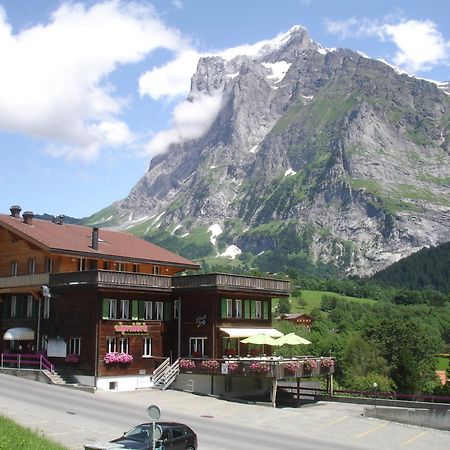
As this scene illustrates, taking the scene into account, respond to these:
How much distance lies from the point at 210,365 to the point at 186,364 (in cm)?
262

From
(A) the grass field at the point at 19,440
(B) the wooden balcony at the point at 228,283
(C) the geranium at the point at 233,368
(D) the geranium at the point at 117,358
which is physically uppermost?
(B) the wooden balcony at the point at 228,283

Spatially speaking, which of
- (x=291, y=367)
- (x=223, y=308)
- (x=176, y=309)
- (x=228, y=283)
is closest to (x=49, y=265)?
(x=176, y=309)

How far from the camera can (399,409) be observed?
4306 cm

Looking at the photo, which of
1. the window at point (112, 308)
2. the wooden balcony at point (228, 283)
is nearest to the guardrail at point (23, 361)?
the window at point (112, 308)

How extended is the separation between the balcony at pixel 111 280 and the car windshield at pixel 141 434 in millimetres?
23599

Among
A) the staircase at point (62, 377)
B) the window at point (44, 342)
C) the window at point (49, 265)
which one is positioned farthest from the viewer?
the window at point (49, 265)

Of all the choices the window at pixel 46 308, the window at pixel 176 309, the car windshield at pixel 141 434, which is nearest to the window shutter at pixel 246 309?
the window at pixel 176 309

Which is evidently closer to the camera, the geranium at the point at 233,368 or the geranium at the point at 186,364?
the geranium at the point at 233,368

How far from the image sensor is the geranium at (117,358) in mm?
48312

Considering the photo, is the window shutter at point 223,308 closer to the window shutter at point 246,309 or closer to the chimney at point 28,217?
the window shutter at point 246,309

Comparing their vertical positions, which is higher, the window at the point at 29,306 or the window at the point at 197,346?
the window at the point at 29,306

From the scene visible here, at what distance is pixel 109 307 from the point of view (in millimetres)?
49438

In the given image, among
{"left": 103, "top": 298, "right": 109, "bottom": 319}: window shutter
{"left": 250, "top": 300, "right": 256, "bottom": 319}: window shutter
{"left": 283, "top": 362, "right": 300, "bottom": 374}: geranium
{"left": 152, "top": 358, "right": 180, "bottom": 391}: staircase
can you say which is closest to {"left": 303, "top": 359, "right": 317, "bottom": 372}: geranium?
{"left": 283, "top": 362, "right": 300, "bottom": 374}: geranium

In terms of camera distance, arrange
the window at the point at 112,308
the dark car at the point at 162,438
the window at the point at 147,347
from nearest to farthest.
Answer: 1. the dark car at the point at 162,438
2. the window at the point at 112,308
3. the window at the point at 147,347
